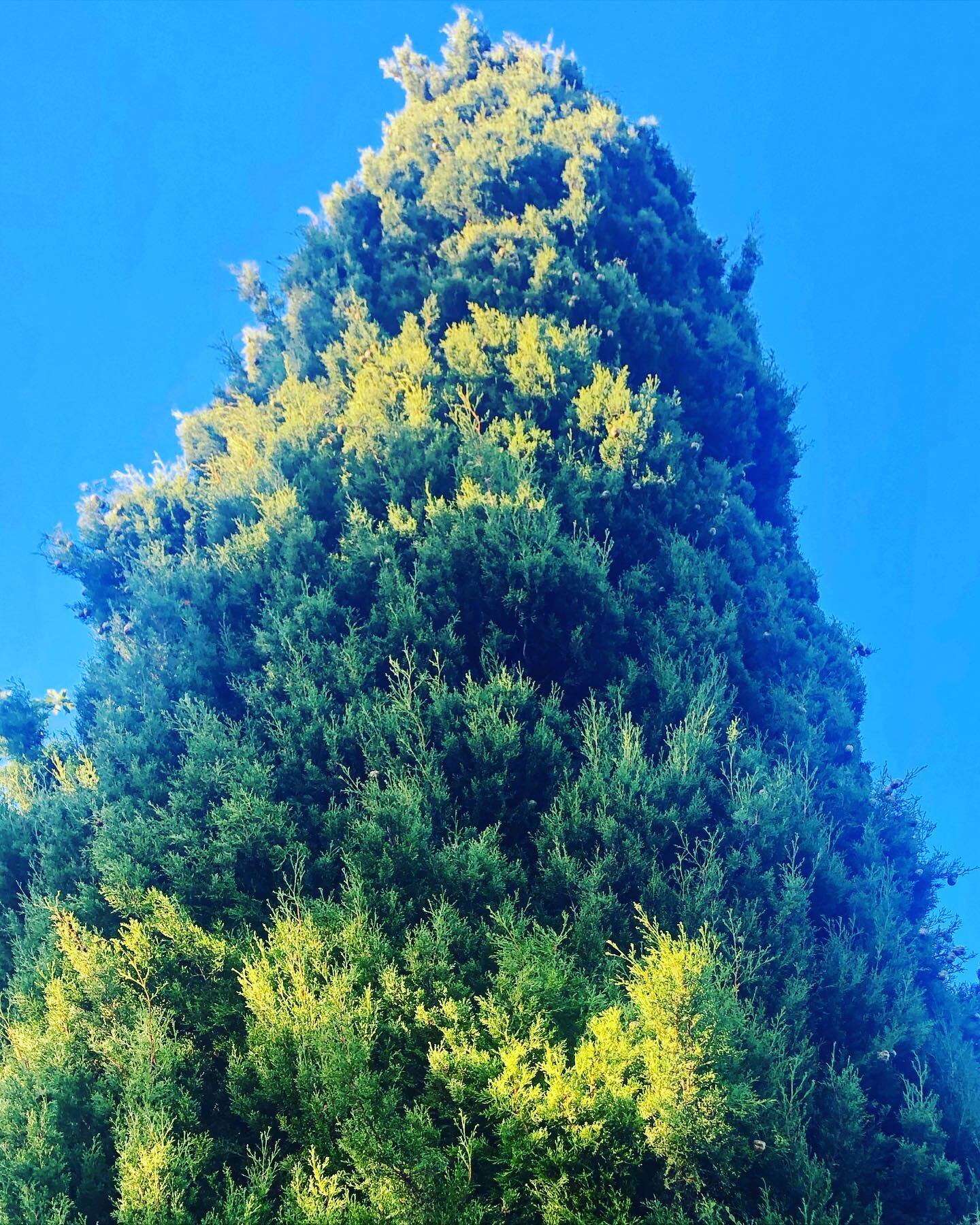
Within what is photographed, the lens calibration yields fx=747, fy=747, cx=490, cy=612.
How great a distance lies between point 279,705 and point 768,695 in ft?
22.2

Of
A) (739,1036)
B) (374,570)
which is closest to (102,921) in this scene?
(374,570)

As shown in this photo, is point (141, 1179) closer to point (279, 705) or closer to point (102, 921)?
point (102, 921)

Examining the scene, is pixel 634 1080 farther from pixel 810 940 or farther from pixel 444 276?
pixel 444 276

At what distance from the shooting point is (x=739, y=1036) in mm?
5766

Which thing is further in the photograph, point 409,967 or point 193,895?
point 193,895

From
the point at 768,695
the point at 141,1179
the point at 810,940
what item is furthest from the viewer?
the point at 768,695

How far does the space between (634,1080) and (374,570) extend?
6578 millimetres

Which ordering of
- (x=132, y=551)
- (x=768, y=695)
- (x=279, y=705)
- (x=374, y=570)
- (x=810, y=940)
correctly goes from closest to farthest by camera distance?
1. (x=810, y=940)
2. (x=279, y=705)
3. (x=374, y=570)
4. (x=768, y=695)
5. (x=132, y=551)

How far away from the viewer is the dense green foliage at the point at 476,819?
194 inches

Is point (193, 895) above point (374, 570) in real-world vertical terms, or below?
below

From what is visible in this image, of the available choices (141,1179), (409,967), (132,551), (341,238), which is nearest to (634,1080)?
(409,967)

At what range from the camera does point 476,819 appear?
7.74 metres

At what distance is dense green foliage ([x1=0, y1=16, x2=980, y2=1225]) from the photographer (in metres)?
4.93

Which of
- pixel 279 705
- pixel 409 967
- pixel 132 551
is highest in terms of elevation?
pixel 132 551
